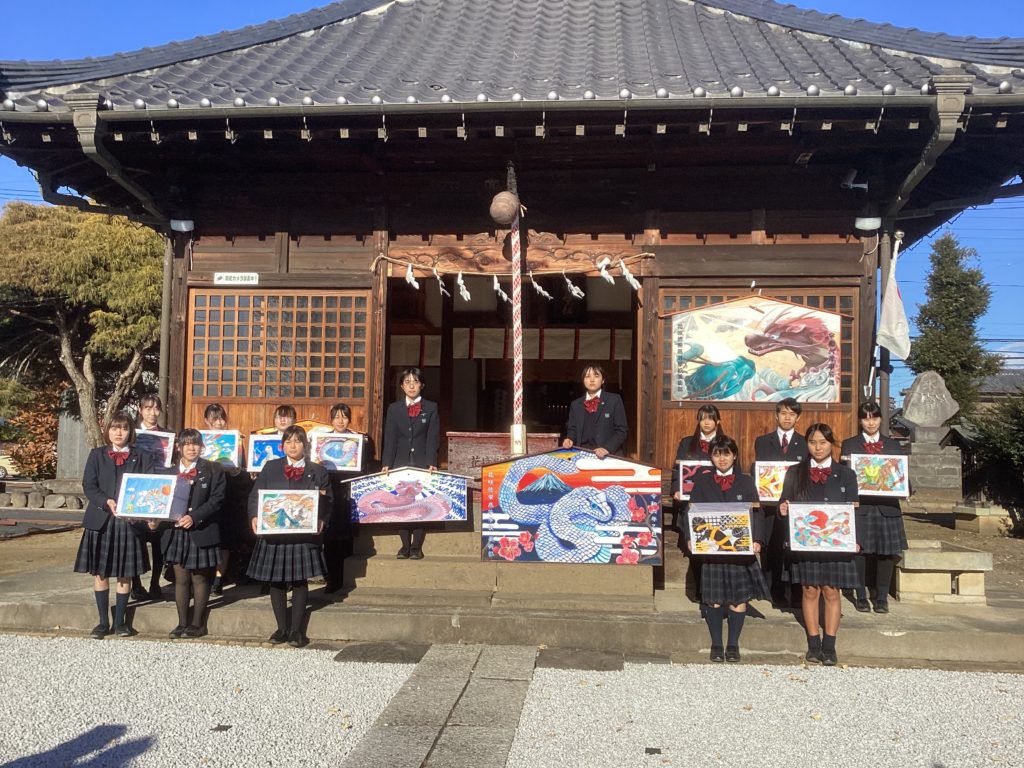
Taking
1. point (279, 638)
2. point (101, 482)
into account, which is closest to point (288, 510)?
point (279, 638)

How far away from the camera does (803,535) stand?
5.40 meters

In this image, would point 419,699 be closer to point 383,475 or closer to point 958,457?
point 383,475

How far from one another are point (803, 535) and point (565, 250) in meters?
3.77

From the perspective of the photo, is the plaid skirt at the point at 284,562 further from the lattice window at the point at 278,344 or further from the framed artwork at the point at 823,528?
the framed artwork at the point at 823,528

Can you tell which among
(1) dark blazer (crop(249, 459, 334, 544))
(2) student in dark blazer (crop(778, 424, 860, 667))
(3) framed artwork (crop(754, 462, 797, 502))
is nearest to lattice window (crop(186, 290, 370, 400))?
(1) dark blazer (crop(249, 459, 334, 544))

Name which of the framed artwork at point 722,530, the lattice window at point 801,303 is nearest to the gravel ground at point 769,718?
the framed artwork at point 722,530

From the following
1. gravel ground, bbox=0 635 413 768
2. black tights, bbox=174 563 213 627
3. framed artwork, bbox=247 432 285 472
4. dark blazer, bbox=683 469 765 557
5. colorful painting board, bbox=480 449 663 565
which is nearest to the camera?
gravel ground, bbox=0 635 413 768

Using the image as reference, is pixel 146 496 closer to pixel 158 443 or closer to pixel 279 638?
pixel 158 443

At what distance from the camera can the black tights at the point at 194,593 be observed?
19.3ft

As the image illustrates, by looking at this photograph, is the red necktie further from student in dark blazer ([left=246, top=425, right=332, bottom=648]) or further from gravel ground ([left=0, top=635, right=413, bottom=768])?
student in dark blazer ([left=246, top=425, right=332, bottom=648])

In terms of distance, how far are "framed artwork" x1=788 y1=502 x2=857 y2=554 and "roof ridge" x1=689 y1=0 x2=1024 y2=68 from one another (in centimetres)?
447

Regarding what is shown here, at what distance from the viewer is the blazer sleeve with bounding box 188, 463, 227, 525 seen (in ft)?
19.2

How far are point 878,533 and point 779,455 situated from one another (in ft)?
3.36

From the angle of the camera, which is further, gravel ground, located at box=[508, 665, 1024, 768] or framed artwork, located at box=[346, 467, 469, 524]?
framed artwork, located at box=[346, 467, 469, 524]
